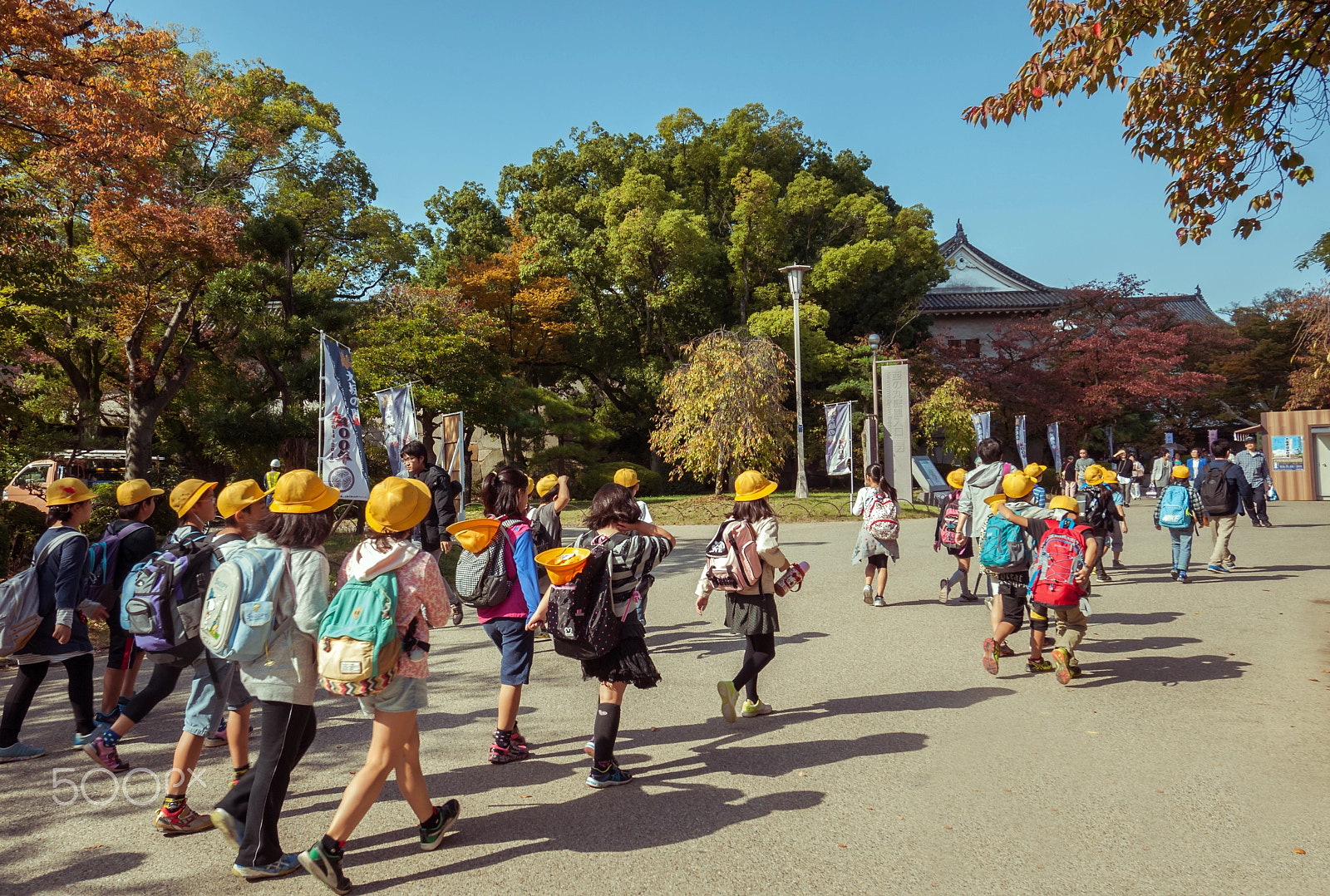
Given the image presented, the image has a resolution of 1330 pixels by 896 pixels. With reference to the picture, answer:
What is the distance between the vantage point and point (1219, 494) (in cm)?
1071

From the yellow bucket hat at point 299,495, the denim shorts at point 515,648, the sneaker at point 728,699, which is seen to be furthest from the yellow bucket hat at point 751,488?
the yellow bucket hat at point 299,495

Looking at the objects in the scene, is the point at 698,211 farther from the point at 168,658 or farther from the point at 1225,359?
the point at 168,658

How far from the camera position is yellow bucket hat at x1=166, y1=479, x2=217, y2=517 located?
14.5ft

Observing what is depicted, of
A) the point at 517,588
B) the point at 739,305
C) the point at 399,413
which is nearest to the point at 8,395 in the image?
the point at 399,413

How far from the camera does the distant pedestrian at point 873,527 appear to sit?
8967 mm

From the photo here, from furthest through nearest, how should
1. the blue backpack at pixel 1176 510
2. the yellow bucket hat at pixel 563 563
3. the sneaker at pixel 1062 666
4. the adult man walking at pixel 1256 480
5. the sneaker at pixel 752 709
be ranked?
the adult man walking at pixel 1256 480, the blue backpack at pixel 1176 510, the sneaker at pixel 1062 666, the sneaker at pixel 752 709, the yellow bucket hat at pixel 563 563

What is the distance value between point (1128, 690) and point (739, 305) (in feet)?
79.5

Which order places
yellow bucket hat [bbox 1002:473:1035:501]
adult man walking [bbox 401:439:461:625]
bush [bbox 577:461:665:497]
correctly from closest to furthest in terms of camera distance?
yellow bucket hat [bbox 1002:473:1035:501] < adult man walking [bbox 401:439:461:625] < bush [bbox 577:461:665:497]

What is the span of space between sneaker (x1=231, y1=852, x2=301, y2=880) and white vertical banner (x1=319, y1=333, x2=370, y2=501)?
645cm

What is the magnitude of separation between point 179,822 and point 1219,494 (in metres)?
11.5

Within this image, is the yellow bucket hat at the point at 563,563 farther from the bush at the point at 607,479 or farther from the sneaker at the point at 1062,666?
the bush at the point at 607,479

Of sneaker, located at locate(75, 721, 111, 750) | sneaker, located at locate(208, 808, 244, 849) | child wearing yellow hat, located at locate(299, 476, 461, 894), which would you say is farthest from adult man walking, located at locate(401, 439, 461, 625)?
child wearing yellow hat, located at locate(299, 476, 461, 894)

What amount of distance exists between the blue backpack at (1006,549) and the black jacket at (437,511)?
4.44 metres
